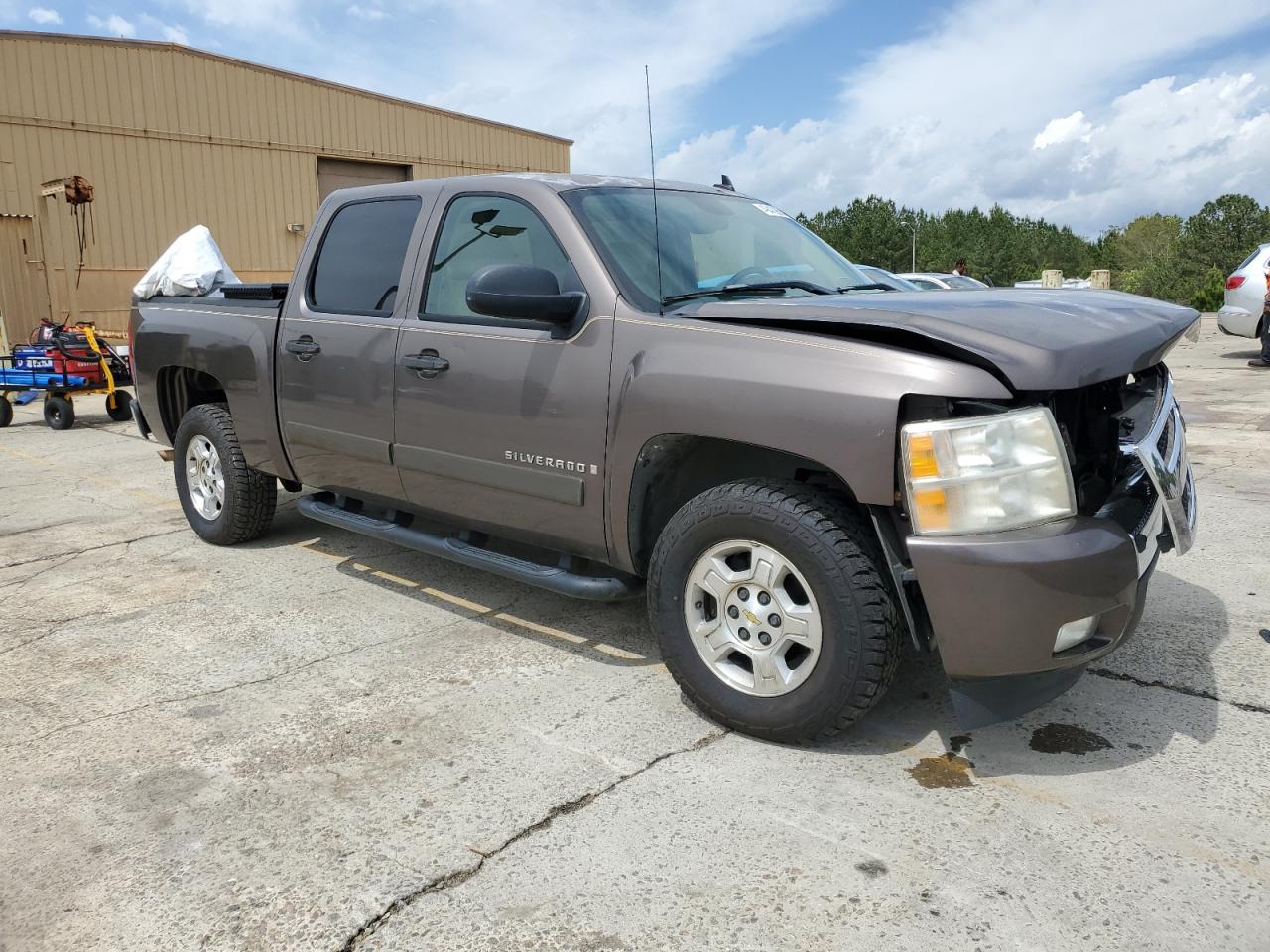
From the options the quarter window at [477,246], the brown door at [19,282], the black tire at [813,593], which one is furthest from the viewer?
the brown door at [19,282]

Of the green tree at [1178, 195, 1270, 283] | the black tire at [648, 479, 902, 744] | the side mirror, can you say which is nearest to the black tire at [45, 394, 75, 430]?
the side mirror

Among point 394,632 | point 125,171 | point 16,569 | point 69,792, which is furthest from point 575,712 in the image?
point 125,171

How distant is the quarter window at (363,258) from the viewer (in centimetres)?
439

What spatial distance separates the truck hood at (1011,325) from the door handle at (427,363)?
1072 millimetres

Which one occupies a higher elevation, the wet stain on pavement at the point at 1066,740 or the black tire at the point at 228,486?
the black tire at the point at 228,486

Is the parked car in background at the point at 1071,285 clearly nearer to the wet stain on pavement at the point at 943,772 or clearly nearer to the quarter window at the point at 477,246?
the wet stain on pavement at the point at 943,772

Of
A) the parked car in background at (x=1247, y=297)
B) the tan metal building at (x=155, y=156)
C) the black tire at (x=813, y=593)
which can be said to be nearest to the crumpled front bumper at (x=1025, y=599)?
the black tire at (x=813, y=593)

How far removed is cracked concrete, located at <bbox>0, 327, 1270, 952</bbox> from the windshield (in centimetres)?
145

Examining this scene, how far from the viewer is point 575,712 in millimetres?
3453

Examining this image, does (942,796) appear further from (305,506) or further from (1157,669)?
(305,506)

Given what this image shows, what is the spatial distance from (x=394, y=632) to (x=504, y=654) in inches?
22.3

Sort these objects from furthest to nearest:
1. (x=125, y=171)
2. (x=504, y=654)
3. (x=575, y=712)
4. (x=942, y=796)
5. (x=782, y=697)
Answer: (x=125, y=171) → (x=504, y=654) → (x=575, y=712) → (x=782, y=697) → (x=942, y=796)

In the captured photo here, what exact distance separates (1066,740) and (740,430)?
1400 mm

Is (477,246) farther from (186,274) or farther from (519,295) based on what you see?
(186,274)
